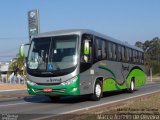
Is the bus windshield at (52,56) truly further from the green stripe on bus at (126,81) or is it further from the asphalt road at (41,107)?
the green stripe on bus at (126,81)

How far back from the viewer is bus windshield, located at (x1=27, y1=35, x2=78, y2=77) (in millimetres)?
18344

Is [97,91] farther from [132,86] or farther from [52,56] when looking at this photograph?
[132,86]

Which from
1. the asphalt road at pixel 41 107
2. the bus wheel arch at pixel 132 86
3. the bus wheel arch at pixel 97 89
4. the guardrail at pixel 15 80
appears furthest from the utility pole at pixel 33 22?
A: the bus wheel arch at pixel 97 89

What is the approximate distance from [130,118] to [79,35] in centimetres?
803

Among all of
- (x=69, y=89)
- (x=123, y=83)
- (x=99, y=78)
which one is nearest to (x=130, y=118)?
(x=69, y=89)

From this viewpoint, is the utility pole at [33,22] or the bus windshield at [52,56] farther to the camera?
the utility pole at [33,22]

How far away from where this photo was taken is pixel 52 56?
61.0 ft

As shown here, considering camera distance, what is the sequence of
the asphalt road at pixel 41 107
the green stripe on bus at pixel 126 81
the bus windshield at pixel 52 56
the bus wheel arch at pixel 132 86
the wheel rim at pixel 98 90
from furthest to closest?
1. the bus wheel arch at pixel 132 86
2. the green stripe on bus at pixel 126 81
3. the wheel rim at pixel 98 90
4. the bus windshield at pixel 52 56
5. the asphalt road at pixel 41 107

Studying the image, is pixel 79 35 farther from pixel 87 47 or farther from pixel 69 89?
pixel 69 89

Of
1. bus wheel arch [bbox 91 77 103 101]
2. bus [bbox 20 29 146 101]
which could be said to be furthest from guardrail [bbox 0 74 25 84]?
bus [bbox 20 29 146 101]

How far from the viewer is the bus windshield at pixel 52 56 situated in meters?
18.3

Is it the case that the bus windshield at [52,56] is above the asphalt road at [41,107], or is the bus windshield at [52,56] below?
above

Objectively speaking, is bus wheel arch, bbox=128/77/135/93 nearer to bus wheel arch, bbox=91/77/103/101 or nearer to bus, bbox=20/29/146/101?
bus, bbox=20/29/146/101

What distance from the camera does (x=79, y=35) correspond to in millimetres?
18875
